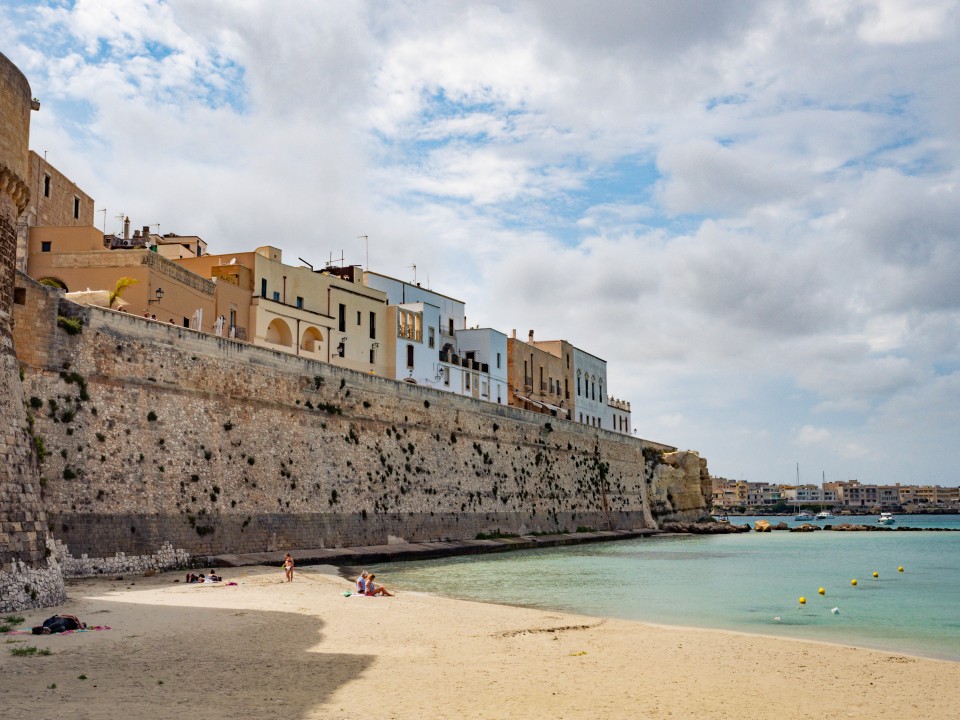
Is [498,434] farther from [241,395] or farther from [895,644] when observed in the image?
[895,644]

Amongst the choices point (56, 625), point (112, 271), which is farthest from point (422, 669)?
point (112, 271)

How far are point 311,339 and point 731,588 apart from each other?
22168 millimetres

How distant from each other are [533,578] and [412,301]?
28.2 m

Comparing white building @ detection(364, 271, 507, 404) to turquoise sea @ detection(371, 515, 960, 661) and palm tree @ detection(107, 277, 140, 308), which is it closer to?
turquoise sea @ detection(371, 515, 960, 661)

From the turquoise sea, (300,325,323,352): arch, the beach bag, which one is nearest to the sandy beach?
the beach bag

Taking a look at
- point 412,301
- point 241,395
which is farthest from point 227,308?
point 412,301

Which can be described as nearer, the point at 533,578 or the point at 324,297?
the point at 533,578

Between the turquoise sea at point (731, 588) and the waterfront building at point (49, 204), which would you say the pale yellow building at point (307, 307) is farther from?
the turquoise sea at point (731, 588)

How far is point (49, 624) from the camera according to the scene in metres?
11.6

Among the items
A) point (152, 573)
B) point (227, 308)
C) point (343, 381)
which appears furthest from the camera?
point (227, 308)

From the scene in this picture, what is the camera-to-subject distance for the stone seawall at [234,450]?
61.3ft

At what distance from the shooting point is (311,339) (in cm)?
3928

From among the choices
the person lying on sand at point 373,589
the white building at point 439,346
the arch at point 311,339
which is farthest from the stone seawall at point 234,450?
the white building at point 439,346

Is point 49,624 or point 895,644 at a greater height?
point 49,624
